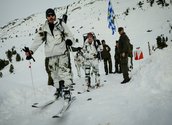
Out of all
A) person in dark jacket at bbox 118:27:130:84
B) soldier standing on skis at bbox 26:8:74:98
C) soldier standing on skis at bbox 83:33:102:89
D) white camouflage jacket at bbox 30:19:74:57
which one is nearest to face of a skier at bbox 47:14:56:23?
soldier standing on skis at bbox 26:8:74:98

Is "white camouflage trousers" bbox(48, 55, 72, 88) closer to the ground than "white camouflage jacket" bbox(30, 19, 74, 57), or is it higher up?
closer to the ground

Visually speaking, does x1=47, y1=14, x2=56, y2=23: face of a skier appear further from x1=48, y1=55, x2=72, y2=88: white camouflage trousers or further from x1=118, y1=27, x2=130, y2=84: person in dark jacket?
x1=118, y1=27, x2=130, y2=84: person in dark jacket

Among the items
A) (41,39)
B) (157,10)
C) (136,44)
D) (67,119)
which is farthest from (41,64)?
(157,10)

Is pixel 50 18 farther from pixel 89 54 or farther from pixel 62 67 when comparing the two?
pixel 89 54

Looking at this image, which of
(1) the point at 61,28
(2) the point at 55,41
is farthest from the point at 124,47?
(2) the point at 55,41

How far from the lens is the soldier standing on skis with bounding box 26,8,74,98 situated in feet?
19.1

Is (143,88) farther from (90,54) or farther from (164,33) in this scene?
(164,33)

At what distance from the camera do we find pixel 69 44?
5.77m

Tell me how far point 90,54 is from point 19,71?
538 inches

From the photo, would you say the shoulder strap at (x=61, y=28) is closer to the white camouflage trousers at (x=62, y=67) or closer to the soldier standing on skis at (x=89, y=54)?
the white camouflage trousers at (x=62, y=67)

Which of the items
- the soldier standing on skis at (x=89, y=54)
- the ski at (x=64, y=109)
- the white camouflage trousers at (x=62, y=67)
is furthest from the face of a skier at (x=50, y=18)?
the soldier standing on skis at (x=89, y=54)

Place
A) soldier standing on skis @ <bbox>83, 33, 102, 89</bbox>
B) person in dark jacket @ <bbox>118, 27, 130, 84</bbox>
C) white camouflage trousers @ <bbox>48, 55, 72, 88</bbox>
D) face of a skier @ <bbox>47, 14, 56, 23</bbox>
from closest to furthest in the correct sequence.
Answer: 1. face of a skier @ <bbox>47, 14, 56, 23</bbox>
2. white camouflage trousers @ <bbox>48, 55, 72, 88</bbox>
3. person in dark jacket @ <bbox>118, 27, 130, 84</bbox>
4. soldier standing on skis @ <bbox>83, 33, 102, 89</bbox>

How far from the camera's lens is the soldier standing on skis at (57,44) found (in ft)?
19.1

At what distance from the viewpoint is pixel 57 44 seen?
5.85 metres
